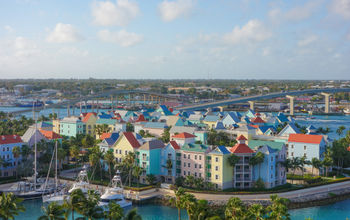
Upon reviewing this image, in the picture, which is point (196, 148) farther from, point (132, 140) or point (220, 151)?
point (132, 140)

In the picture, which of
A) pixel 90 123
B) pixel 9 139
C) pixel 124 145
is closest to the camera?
pixel 124 145

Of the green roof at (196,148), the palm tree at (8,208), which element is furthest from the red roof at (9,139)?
the palm tree at (8,208)

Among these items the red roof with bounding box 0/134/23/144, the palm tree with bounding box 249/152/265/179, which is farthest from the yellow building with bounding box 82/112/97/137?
the palm tree with bounding box 249/152/265/179

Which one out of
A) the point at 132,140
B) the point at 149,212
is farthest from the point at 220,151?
the point at 132,140

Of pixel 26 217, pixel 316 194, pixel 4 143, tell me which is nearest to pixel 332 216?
pixel 316 194

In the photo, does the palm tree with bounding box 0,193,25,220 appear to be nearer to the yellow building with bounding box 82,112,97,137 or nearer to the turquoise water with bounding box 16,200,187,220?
the turquoise water with bounding box 16,200,187,220

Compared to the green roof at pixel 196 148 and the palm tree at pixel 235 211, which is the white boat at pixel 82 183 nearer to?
the green roof at pixel 196 148
